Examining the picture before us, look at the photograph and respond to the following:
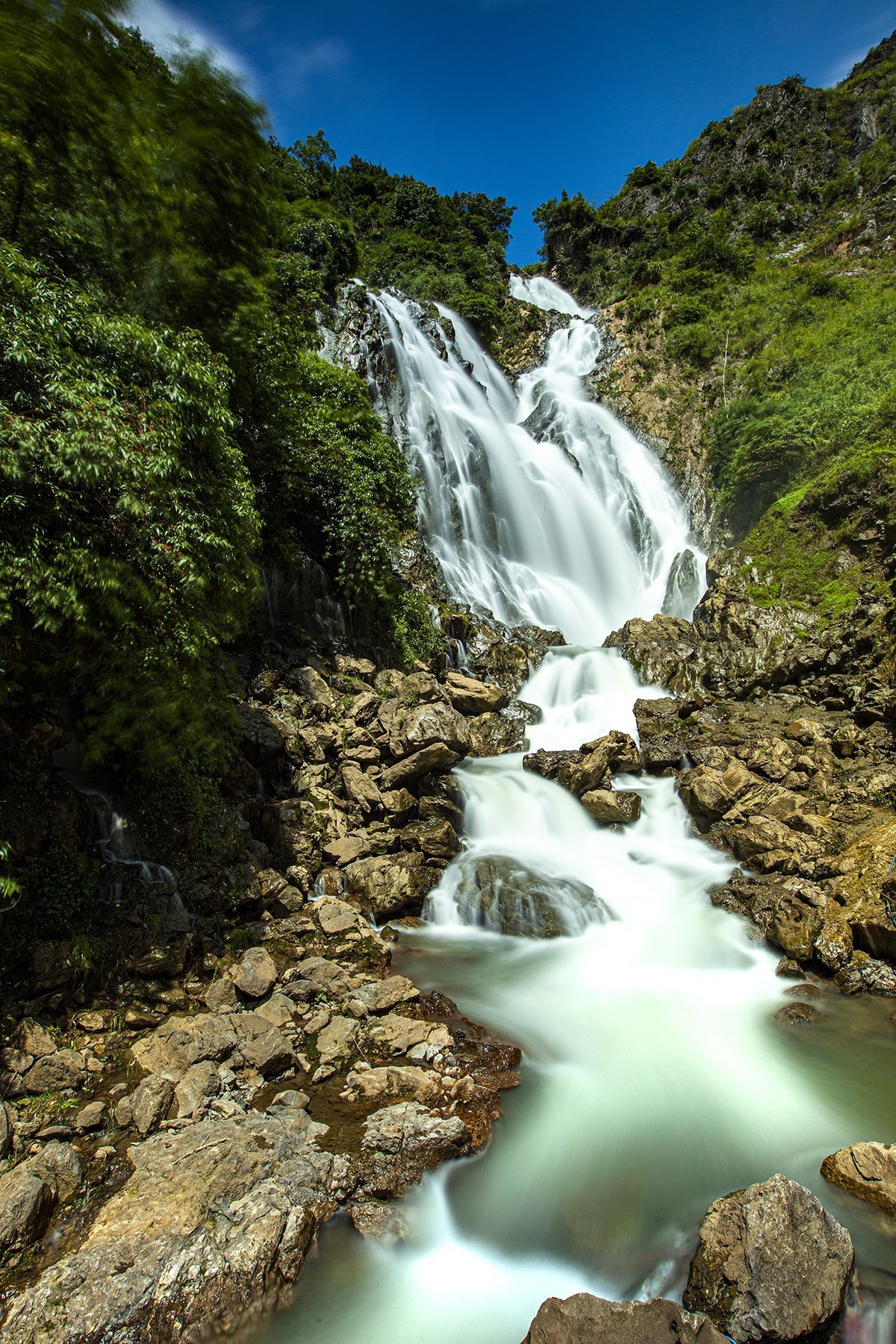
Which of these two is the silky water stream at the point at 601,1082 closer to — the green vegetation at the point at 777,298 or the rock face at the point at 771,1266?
the rock face at the point at 771,1266

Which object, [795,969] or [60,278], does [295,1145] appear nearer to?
[795,969]

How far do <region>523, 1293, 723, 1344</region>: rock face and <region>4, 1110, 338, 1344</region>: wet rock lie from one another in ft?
5.47

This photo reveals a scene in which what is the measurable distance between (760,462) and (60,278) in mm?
22940

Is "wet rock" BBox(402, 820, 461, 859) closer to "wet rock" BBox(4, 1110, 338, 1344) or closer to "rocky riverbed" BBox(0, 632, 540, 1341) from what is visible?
"rocky riverbed" BBox(0, 632, 540, 1341)

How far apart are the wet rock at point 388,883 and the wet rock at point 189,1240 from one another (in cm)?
435

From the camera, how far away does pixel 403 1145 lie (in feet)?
16.8

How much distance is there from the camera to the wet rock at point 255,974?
22.7 ft

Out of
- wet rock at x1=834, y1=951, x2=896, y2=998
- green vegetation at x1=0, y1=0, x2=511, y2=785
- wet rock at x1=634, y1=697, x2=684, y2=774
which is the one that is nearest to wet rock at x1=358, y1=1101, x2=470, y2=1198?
green vegetation at x1=0, y1=0, x2=511, y2=785

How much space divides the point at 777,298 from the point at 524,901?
34597 millimetres

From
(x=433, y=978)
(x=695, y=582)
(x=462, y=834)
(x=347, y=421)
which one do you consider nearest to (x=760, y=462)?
(x=695, y=582)

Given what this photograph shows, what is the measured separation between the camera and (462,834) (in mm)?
11781

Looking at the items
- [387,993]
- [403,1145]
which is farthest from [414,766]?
[403,1145]

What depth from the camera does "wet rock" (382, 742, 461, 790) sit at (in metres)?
11.2

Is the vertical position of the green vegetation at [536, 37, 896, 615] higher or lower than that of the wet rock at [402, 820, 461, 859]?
higher
